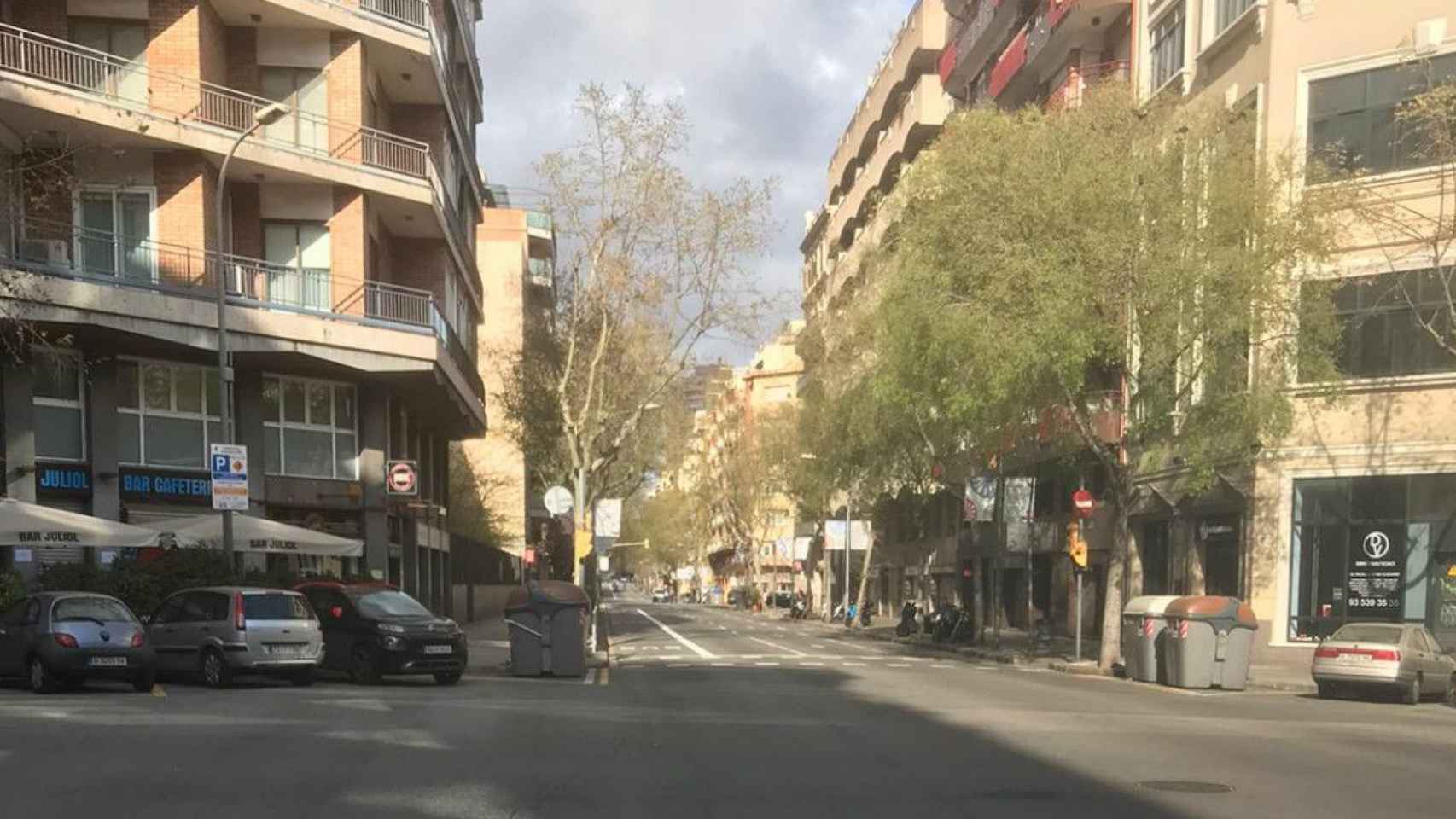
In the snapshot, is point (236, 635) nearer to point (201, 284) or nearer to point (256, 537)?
point (256, 537)

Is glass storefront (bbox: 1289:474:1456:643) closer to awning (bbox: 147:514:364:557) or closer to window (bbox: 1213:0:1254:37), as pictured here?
window (bbox: 1213:0:1254:37)

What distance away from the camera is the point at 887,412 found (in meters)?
37.8

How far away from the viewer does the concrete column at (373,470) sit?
108 ft

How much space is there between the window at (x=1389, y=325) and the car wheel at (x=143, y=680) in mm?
22499

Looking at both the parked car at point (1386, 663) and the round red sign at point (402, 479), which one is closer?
the parked car at point (1386, 663)

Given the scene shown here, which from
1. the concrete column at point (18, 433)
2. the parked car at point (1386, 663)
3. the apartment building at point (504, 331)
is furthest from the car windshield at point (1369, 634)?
the apartment building at point (504, 331)

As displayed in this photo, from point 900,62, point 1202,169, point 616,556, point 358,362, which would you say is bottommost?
point 616,556

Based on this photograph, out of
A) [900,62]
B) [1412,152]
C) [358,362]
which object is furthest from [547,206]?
[900,62]

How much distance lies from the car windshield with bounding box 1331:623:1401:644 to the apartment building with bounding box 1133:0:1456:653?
5533 mm

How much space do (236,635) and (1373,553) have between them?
2275cm

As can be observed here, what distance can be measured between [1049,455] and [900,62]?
29841mm

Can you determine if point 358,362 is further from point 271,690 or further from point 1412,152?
point 1412,152

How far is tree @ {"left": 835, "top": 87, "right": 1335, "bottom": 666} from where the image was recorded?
24484 mm

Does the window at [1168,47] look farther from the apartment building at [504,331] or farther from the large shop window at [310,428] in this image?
the apartment building at [504,331]
